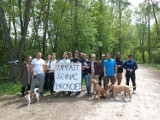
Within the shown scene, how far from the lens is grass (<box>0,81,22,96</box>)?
43.1 feet

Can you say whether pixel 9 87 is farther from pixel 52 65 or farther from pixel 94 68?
pixel 94 68

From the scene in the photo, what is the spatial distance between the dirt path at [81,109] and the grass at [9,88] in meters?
1.83

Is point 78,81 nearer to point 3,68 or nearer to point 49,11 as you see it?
point 3,68

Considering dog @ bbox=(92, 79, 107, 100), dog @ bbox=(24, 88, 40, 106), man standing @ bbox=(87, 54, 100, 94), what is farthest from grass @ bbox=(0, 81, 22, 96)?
dog @ bbox=(92, 79, 107, 100)

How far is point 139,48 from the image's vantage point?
62.5m

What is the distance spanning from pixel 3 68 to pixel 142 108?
10617 mm

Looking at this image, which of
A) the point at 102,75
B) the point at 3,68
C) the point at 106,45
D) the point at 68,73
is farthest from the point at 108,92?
the point at 106,45

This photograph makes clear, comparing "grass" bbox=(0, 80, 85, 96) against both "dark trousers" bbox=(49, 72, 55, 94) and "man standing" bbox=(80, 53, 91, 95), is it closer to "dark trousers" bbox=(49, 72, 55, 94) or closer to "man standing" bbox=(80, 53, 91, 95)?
"dark trousers" bbox=(49, 72, 55, 94)

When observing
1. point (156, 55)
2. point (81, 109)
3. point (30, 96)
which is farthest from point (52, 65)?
point (156, 55)

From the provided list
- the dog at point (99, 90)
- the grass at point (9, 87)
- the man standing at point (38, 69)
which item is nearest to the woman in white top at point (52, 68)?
the man standing at point (38, 69)

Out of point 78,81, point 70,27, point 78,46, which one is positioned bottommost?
point 78,81

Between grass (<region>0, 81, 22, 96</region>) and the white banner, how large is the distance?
265cm

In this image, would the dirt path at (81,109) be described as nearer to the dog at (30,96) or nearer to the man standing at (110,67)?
the dog at (30,96)

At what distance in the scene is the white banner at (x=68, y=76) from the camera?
38.1 feet
